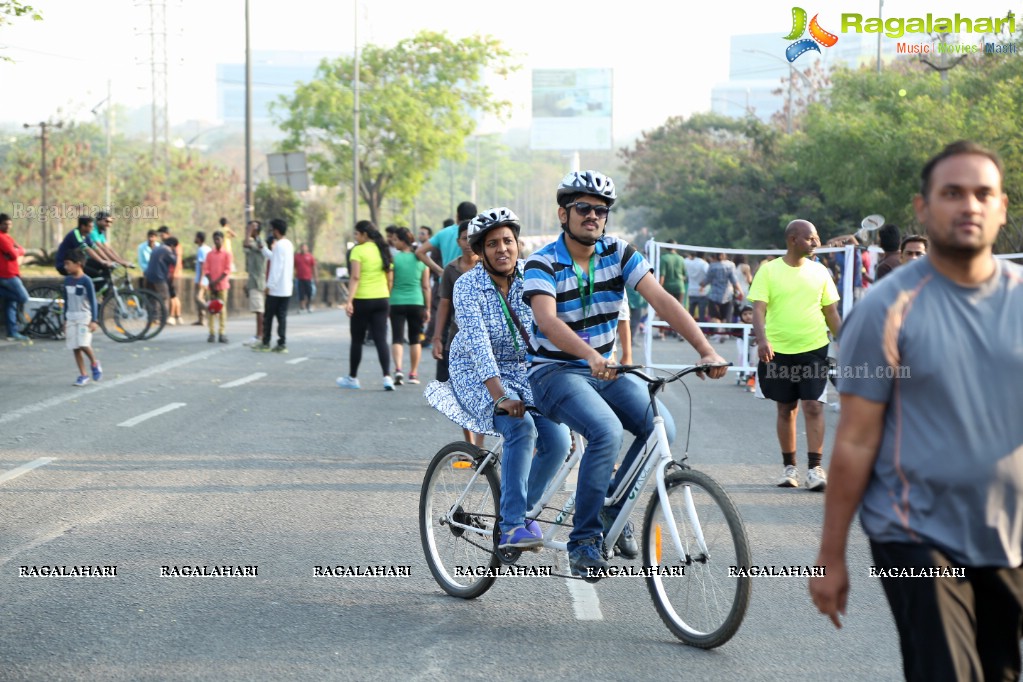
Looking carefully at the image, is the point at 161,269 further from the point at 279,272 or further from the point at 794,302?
the point at 794,302

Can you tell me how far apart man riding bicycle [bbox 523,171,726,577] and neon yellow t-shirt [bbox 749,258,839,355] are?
12.2 ft

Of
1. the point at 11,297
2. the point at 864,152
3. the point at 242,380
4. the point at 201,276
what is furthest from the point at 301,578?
the point at 864,152

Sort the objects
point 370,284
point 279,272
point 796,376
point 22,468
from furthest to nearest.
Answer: point 279,272, point 370,284, point 22,468, point 796,376

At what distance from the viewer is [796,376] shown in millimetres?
9008

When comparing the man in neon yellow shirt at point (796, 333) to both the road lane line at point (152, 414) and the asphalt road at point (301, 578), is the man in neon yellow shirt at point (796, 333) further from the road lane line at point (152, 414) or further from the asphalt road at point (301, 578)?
the road lane line at point (152, 414)

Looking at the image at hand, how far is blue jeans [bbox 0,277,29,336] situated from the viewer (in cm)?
1991

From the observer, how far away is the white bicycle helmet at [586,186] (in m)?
5.41

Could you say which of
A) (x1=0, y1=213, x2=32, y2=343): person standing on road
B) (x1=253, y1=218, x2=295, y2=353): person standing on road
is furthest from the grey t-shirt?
(x1=0, y1=213, x2=32, y2=343): person standing on road

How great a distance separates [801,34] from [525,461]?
26.3 meters

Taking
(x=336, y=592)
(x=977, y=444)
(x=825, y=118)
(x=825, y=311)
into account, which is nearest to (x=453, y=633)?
(x=336, y=592)

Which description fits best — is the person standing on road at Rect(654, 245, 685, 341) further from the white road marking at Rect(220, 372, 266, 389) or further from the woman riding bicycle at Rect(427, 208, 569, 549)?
the woman riding bicycle at Rect(427, 208, 569, 549)

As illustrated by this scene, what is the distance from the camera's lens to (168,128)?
50.7 metres

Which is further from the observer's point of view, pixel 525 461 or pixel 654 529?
pixel 525 461

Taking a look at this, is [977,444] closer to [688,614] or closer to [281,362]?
[688,614]
